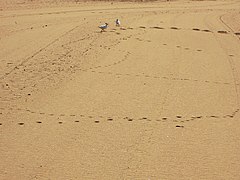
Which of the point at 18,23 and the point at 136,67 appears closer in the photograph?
the point at 136,67

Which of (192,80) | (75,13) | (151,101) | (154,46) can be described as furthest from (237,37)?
(75,13)

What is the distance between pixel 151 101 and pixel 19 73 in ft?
8.43

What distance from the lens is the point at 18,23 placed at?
435 inches

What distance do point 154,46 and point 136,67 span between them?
171 cm

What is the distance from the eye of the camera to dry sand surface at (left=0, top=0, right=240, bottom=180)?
4031mm

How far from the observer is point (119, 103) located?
17.9 feet

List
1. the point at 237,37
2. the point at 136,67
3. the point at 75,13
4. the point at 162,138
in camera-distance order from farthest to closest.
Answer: the point at 75,13 < the point at 237,37 < the point at 136,67 < the point at 162,138

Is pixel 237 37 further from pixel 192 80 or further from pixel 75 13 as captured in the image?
pixel 75 13

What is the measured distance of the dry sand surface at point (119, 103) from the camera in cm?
403

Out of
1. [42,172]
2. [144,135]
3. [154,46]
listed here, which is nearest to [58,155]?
[42,172]

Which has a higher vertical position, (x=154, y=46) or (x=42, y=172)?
(x=154, y=46)

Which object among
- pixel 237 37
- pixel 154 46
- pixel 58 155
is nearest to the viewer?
pixel 58 155

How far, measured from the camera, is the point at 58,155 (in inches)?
164

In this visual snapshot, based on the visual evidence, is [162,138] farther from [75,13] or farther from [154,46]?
[75,13]
